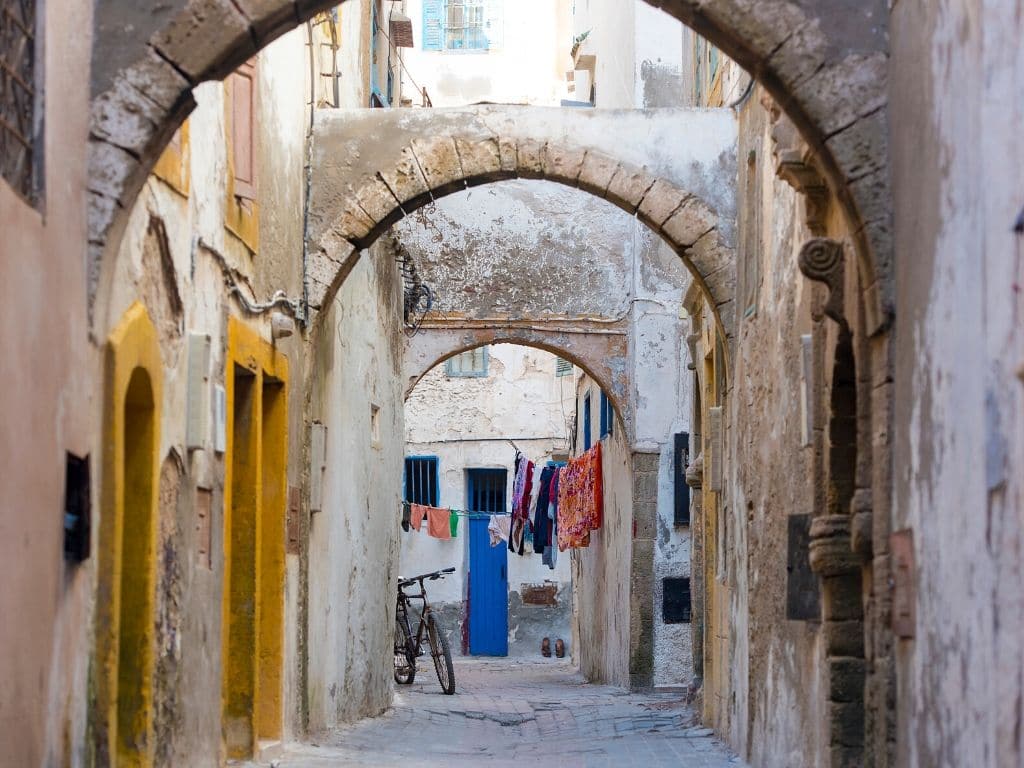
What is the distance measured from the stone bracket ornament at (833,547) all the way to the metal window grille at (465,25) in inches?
930

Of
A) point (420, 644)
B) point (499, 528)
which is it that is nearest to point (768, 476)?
point (420, 644)

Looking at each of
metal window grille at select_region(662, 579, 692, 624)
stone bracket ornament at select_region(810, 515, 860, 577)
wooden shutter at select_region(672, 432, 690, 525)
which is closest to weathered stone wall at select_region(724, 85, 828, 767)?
stone bracket ornament at select_region(810, 515, 860, 577)

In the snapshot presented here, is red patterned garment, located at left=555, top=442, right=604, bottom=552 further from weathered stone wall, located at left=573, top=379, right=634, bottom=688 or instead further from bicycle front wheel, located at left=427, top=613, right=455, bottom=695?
bicycle front wheel, located at left=427, top=613, right=455, bottom=695

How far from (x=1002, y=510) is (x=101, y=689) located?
3.19 meters

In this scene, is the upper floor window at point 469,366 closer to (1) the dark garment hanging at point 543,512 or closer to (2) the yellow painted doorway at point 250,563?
(1) the dark garment hanging at point 543,512

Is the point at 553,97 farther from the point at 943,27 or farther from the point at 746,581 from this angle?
the point at 943,27

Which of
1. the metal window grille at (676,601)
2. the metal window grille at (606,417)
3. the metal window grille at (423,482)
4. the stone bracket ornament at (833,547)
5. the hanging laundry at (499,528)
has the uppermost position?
the metal window grille at (606,417)

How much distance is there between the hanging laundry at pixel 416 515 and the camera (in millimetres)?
27078

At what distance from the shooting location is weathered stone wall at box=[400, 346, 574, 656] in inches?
1121

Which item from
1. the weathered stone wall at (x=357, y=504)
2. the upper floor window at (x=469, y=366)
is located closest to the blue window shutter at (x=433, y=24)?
the upper floor window at (x=469, y=366)

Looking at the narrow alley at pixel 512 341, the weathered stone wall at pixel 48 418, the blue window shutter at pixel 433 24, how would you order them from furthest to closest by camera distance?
the blue window shutter at pixel 433 24 < the narrow alley at pixel 512 341 < the weathered stone wall at pixel 48 418

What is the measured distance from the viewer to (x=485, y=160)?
10.7 metres

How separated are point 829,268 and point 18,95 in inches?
130

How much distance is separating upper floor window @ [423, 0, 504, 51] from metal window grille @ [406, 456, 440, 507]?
7.59 meters
